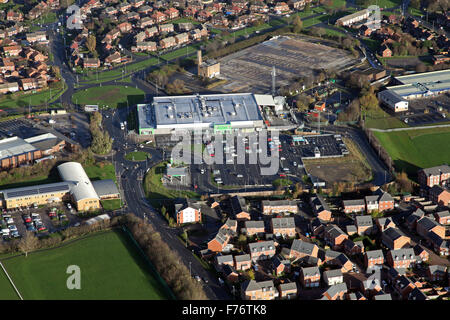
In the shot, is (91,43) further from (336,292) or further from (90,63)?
(336,292)

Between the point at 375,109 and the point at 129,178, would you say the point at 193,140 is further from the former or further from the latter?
the point at 375,109

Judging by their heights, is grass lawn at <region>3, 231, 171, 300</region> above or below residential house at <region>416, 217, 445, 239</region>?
above

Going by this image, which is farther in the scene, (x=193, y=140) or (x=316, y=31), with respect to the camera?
(x=316, y=31)

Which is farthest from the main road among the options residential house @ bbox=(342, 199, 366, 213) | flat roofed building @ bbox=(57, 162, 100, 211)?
residential house @ bbox=(342, 199, 366, 213)

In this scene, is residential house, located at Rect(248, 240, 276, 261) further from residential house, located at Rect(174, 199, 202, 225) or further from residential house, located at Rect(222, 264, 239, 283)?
residential house, located at Rect(174, 199, 202, 225)

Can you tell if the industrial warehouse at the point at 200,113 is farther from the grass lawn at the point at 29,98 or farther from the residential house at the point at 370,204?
the residential house at the point at 370,204

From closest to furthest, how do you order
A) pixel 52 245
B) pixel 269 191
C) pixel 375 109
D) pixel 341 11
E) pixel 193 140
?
pixel 52 245 < pixel 269 191 < pixel 193 140 < pixel 375 109 < pixel 341 11

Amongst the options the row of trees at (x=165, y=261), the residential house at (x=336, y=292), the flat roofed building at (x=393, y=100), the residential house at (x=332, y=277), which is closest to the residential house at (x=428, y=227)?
the residential house at (x=332, y=277)

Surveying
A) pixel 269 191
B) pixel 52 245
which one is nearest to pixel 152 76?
pixel 269 191
